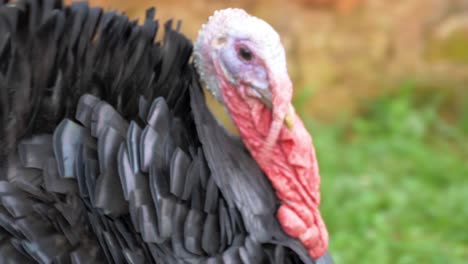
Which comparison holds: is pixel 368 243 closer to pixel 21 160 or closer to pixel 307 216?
pixel 307 216

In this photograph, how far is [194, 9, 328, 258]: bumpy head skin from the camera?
5.21 ft

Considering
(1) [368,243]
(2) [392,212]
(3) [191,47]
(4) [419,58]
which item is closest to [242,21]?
(3) [191,47]

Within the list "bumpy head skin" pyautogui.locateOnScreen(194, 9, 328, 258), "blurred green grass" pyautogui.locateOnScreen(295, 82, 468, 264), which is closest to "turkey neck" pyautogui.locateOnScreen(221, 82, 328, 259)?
"bumpy head skin" pyautogui.locateOnScreen(194, 9, 328, 258)

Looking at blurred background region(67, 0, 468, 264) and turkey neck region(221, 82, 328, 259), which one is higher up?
blurred background region(67, 0, 468, 264)

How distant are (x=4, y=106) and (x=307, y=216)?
68 centimetres

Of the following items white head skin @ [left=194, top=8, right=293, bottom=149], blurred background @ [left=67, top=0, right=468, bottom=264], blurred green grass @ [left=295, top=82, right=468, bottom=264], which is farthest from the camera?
blurred background @ [left=67, top=0, right=468, bottom=264]

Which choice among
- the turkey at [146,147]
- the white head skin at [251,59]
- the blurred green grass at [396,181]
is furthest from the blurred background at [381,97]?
the white head skin at [251,59]

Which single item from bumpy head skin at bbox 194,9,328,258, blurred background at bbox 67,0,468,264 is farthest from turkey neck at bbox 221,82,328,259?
blurred background at bbox 67,0,468,264

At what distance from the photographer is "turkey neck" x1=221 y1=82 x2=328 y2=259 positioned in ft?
5.39

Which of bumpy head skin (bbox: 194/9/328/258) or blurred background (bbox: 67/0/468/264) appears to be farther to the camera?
A: blurred background (bbox: 67/0/468/264)

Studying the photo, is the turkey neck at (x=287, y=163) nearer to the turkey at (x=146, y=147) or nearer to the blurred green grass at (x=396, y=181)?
the turkey at (x=146, y=147)

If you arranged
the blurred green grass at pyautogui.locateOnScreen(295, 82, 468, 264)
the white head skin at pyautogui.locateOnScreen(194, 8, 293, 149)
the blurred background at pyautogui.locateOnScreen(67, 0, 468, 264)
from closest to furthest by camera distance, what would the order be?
the white head skin at pyautogui.locateOnScreen(194, 8, 293, 149) < the blurred green grass at pyautogui.locateOnScreen(295, 82, 468, 264) < the blurred background at pyautogui.locateOnScreen(67, 0, 468, 264)

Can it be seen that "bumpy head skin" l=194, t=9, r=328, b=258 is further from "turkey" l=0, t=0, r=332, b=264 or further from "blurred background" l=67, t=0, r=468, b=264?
"blurred background" l=67, t=0, r=468, b=264

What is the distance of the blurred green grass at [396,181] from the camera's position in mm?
3105
